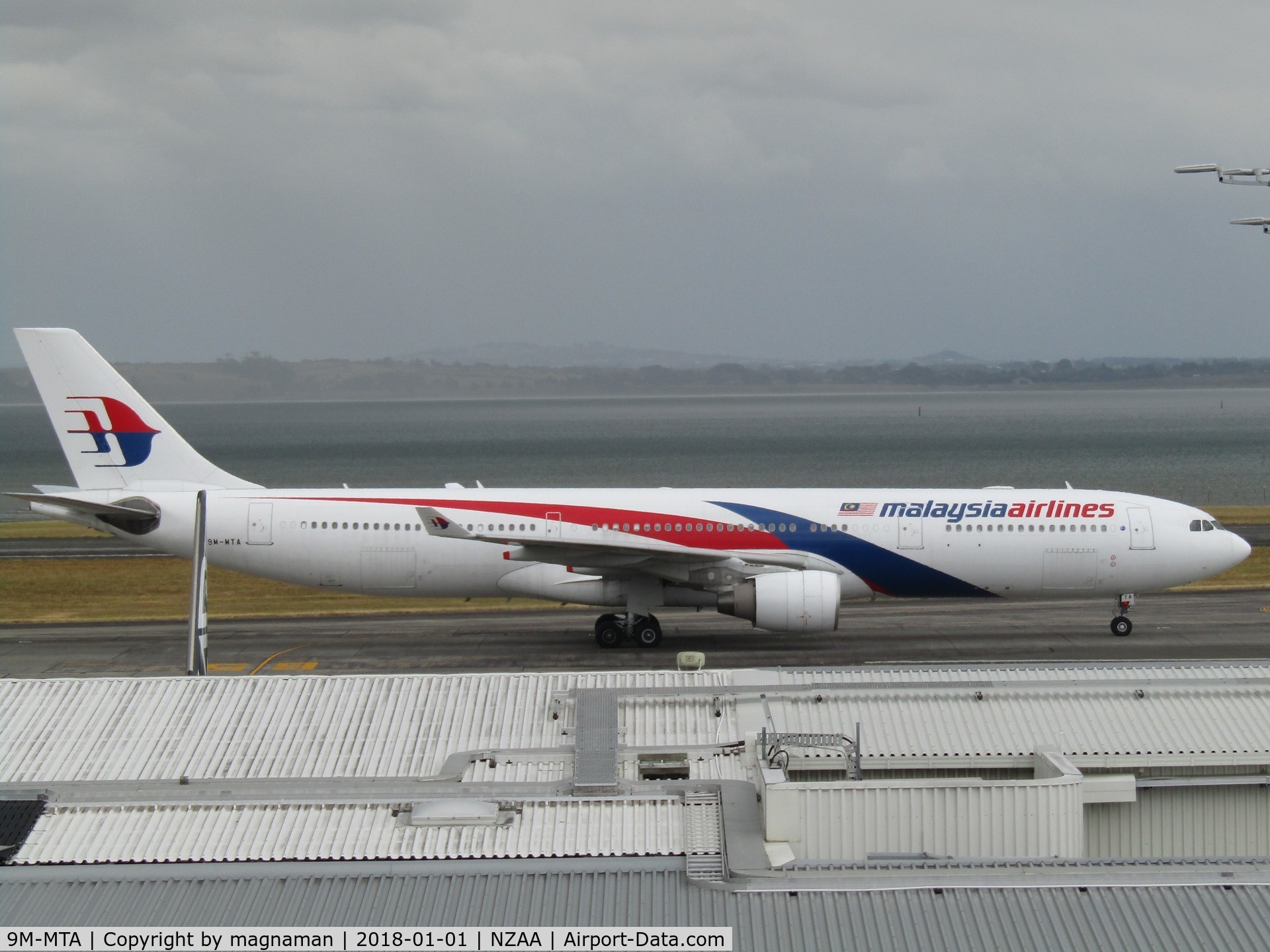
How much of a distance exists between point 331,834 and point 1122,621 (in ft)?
93.5

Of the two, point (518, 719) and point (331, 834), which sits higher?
point (518, 719)

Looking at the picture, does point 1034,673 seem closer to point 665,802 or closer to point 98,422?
point 665,802

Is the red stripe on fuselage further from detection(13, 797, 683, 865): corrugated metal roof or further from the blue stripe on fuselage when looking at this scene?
detection(13, 797, 683, 865): corrugated metal roof

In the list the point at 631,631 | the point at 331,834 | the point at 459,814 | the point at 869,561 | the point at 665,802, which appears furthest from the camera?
the point at 631,631

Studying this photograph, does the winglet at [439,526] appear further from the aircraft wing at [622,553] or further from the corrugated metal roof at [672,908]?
the corrugated metal roof at [672,908]

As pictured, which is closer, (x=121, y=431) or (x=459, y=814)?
(x=459, y=814)

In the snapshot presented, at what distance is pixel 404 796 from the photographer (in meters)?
14.7

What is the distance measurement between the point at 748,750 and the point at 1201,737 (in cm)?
628

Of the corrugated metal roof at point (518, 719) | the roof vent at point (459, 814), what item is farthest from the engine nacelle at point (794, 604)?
the roof vent at point (459, 814)

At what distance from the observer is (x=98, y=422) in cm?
3634

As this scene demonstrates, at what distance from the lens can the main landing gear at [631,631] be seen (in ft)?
114

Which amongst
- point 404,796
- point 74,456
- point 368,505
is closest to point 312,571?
point 368,505

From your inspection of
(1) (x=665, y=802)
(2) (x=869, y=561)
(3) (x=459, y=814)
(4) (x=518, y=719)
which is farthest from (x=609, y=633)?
(3) (x=459, y=814)

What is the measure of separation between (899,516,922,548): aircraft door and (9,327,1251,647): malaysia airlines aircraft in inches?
2.3
